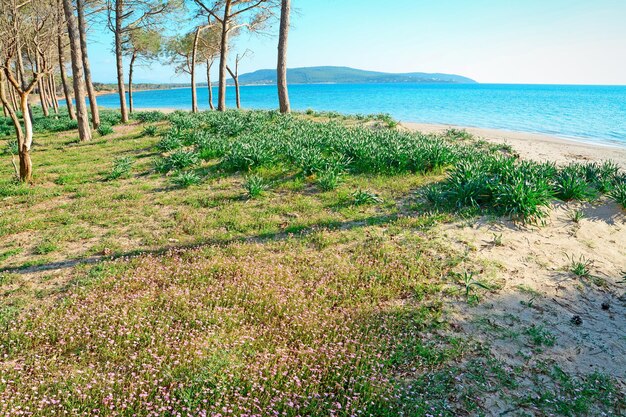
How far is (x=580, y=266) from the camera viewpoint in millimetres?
6281

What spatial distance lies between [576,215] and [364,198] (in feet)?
14.8

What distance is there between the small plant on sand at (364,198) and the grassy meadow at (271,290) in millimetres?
57

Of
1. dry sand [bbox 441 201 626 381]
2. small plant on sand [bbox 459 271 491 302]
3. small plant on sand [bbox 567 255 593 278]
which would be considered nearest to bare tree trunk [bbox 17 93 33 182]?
dry sand [bbox 441 201 626 381]

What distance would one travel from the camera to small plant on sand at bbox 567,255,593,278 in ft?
20.5

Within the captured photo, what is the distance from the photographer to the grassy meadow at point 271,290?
366 centimetres

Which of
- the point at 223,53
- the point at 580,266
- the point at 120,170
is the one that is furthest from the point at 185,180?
the point at 223,53

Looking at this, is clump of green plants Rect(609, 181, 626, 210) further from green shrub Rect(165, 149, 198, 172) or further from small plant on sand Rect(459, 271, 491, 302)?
green shrub Rect(165, 149, 198, 172)

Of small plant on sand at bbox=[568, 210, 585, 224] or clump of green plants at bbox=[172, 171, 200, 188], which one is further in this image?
clump of green plants at bbox=[172, 171, 200, 188]

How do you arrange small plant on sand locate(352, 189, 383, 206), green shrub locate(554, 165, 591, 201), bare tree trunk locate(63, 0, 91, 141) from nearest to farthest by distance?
green shrub locate(554, 165, 591, 201) → small plant on sand locate(352, 189, 383, 206) → bare tree trunk locate(63, 0, 91, 141)

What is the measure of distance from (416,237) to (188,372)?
490 centimetres

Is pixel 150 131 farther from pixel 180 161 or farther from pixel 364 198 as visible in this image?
pixel 364 198

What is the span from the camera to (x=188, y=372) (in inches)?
150

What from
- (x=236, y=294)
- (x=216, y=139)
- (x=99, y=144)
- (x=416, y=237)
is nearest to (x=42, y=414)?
(x=236, y=294)

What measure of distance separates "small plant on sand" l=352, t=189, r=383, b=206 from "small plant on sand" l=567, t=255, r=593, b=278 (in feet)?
13.3
